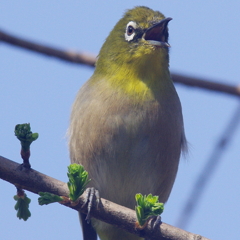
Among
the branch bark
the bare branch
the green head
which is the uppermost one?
the green head

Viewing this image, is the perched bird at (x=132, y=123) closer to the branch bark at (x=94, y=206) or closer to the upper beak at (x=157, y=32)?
the upper beak at (x=157, y=32)

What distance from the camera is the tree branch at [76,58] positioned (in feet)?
17.4

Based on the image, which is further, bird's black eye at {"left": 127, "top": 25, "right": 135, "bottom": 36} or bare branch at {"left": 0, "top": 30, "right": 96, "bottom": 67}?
bird's black eye at {"left": 127, "top": 25, "right": 135, "bottom": 36}

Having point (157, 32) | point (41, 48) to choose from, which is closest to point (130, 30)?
point (157, 32)

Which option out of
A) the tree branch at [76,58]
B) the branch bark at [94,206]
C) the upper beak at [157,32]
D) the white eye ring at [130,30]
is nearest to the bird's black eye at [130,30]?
the white eye ring at [130,30]

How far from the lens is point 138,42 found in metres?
5.79

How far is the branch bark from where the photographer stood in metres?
3.51

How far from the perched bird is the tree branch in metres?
0.34

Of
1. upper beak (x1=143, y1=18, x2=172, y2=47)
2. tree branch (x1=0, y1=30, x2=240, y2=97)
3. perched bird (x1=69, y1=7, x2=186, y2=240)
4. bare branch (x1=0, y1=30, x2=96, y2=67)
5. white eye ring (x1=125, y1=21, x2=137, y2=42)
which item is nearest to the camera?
tree branch (x1=0, y1=30, x2=240, y2=97)

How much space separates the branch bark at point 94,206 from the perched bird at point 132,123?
67.4 inches

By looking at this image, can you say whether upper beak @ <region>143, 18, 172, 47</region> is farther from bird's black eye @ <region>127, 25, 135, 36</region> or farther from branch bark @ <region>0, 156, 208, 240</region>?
branch bark @ <region>0, 156, 208, 240</region>

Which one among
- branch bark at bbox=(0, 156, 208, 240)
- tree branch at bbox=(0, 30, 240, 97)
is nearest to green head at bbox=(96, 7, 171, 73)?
tree branch at bbox=(0, 30, 240, 97)

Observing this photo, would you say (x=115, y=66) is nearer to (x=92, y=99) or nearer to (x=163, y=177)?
(x=92, y=99)

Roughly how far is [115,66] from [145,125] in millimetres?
1059
